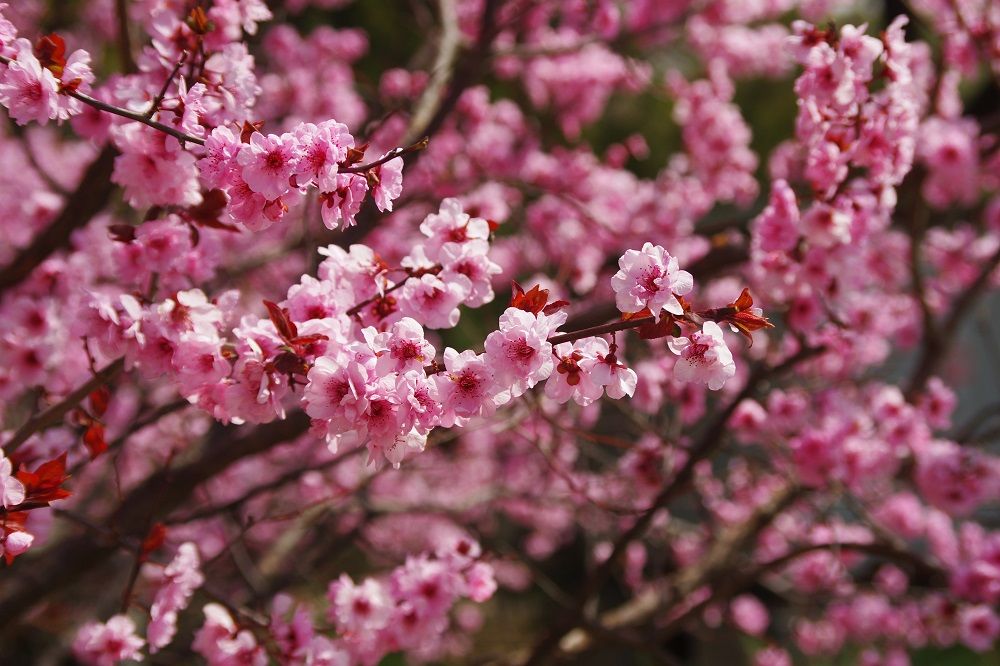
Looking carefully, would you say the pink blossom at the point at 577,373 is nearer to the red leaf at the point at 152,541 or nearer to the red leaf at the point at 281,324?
the red leaf at the point at 281,324

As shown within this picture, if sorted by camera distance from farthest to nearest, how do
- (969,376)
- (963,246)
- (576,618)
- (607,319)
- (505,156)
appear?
(969,376), (505,156), (963,246), (576,618), (607,319)

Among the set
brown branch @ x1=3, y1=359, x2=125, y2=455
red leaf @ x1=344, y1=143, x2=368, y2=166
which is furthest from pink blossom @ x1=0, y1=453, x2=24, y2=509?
red leaf @ x1=344, y1=143, x2=368, y2=166

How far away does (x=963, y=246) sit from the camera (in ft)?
14.3

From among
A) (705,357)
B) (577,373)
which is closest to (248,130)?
(577,373)

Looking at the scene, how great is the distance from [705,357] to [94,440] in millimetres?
1312

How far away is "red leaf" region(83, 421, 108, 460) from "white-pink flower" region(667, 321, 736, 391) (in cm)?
125

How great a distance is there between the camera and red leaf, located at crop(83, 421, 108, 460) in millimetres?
1688

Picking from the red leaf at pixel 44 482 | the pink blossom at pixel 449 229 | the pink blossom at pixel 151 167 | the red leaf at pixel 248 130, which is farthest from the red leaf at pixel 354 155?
the red leaf at pixel 44 482

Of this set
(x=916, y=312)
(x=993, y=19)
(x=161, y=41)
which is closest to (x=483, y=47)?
(x=161, y=41)

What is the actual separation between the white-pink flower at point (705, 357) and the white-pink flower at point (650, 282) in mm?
62

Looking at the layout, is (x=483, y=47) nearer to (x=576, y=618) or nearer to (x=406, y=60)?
(x=576, y=618)

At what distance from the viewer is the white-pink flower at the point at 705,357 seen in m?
1.28

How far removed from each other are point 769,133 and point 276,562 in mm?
7823

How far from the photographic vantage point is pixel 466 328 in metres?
7.50
